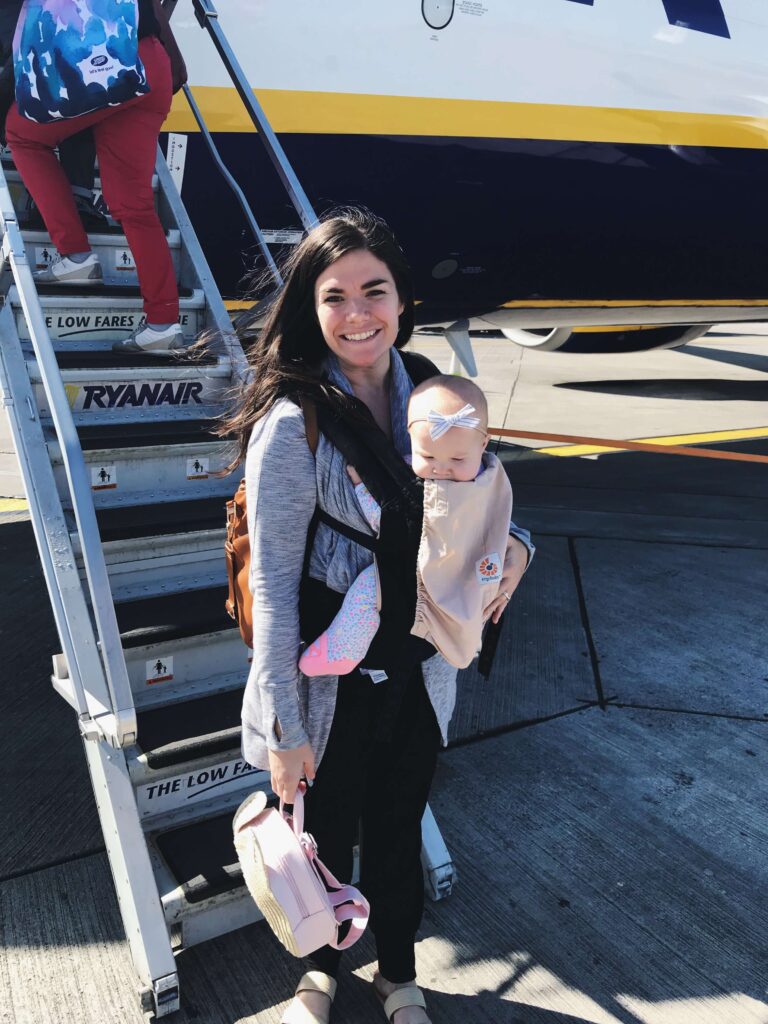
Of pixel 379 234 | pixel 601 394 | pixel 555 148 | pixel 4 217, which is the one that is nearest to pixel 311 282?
pixel 379 234

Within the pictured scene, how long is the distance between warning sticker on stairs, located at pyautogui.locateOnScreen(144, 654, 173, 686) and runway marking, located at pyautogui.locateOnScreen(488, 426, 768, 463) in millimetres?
6210

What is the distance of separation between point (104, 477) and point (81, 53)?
1.56 meters

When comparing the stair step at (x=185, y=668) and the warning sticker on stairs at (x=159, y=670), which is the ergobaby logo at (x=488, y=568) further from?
the warning sticker on stairs at (x=159, y=670)

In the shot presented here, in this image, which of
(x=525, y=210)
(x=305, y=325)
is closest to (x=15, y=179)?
(x=525, y=210)

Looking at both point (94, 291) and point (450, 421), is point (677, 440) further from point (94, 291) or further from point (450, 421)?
point (450, 421)

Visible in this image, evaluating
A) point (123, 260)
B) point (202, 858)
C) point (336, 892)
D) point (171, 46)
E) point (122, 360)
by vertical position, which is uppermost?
point (171, 46)

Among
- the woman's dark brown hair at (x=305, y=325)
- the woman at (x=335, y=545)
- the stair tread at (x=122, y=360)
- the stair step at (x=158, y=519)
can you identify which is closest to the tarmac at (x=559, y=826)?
the woman at (x=335, y=545)

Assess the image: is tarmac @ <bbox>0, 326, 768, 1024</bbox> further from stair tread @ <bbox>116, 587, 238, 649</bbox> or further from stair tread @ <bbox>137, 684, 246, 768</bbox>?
stair tread @ <bbox>116, 587, 238, 649</bbox>

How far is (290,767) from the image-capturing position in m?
1.95

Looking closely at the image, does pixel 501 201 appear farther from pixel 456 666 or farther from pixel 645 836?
pixel 456 666

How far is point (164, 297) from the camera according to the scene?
369 cm

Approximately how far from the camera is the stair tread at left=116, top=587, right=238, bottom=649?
9.44ft

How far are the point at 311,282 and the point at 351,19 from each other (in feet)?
11.9

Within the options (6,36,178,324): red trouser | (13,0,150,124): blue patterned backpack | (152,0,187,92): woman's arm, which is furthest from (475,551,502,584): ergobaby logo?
(152,0,187,92): woman's arm
